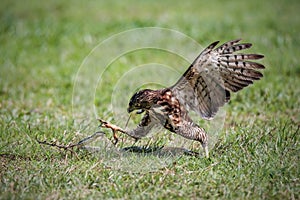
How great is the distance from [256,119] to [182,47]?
3753 mm

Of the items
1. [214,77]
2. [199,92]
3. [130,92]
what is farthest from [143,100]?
[130,92]

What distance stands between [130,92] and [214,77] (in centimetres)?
290

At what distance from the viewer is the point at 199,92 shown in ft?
17.6

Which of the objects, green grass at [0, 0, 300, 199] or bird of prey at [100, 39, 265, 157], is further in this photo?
bird of prey at [100, 39, 265, 157]

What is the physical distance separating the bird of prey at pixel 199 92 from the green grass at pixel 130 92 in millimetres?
342

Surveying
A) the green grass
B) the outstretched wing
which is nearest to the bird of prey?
the outstretched wing

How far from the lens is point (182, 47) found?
10.3 m

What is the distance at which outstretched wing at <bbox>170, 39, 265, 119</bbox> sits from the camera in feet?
16.9

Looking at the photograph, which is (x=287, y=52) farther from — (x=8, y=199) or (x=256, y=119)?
(x=8, y=199)

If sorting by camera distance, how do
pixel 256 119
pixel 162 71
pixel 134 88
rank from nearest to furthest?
1. pixel 256 119
2. pixel 134 88
3. pixel 162 71

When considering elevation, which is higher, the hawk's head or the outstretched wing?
the outstretched wing

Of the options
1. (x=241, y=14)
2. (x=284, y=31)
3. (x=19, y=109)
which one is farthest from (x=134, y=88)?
(x=241, y=14)

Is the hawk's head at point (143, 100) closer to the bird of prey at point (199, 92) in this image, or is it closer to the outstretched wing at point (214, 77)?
the bird of prey at point (199, 92)

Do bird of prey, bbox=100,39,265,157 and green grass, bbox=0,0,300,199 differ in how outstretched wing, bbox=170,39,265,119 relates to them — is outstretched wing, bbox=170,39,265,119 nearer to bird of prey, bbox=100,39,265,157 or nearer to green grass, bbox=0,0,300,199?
bird of prey, bbox=100,39,265,157
